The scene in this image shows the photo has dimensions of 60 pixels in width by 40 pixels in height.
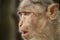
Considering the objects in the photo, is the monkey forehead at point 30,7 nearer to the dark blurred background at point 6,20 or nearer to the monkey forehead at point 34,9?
the monkey forehead at point 34,9

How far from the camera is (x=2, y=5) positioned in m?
1.36

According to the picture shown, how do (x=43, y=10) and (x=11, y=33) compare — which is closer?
(x=43, y=10)

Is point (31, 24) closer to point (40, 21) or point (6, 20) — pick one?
point (40, 21)

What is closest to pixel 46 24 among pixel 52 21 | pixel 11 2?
pixel 52 21

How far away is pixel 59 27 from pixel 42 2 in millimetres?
121

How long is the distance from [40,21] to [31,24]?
0.04m

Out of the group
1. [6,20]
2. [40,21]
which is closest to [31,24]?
[40,21]

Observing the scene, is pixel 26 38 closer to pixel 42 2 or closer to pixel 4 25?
pixel 42 2

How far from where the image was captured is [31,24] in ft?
3.00

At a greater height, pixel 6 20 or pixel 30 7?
pixel 30 7

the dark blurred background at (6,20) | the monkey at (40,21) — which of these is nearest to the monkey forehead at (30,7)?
the monkey at (40,21)

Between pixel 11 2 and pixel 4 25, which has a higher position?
pixel 11 2

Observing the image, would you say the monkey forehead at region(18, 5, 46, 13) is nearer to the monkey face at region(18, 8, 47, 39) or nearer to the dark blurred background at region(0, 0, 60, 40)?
the monkey face at region(18, 8, 47, 39)

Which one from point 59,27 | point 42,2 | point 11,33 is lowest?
point 11,33
